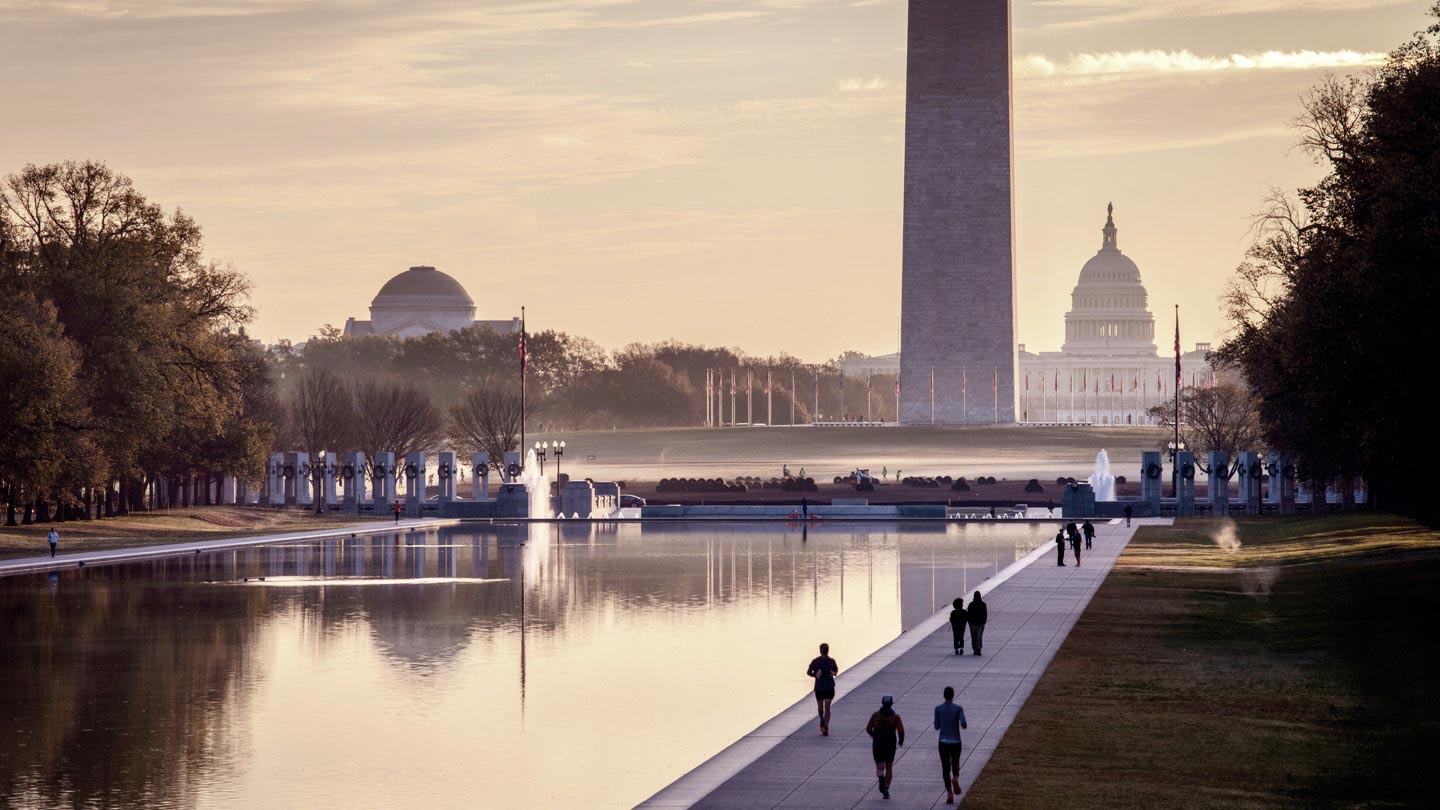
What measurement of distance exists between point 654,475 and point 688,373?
196ft

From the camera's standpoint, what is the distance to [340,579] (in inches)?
1668

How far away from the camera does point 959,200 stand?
11438 cm

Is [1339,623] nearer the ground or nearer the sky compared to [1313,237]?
nearer the ground

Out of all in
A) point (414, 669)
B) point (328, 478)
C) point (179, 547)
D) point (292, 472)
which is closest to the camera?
point (414, 669)

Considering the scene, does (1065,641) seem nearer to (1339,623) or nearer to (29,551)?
(1339,623)

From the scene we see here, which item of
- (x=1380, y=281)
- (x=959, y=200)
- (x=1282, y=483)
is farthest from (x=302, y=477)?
(x=1380, y=281)

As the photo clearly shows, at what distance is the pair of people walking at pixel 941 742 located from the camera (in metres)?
16.6

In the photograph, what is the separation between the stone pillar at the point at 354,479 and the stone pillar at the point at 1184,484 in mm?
35544

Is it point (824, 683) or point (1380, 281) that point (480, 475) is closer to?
point (1380, 281)

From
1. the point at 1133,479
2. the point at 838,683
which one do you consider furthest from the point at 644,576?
the point at 1133,479

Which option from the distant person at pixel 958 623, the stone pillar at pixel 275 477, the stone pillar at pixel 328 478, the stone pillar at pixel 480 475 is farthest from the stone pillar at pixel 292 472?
the distant person at pixel 958 623

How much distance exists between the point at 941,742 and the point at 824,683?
3527 mm

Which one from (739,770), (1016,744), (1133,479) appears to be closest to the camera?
(739,770)

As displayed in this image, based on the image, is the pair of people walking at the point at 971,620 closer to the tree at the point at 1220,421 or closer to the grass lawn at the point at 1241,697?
the grass lawn at the point at 1241,697
